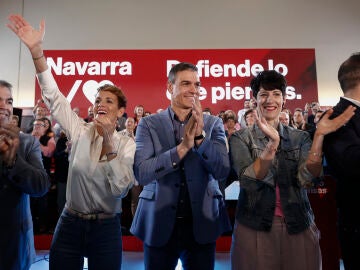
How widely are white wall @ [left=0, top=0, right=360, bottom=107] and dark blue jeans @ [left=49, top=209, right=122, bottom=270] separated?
325 inches

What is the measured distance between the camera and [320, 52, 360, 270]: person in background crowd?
4.57 feet

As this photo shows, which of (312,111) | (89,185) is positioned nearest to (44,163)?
(89,185)

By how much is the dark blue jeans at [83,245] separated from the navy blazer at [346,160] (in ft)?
3.77

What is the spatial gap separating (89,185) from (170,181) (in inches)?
17.1

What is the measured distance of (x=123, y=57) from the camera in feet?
28.8

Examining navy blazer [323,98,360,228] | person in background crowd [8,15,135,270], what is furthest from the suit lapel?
navy blazer [323,98,360,228]

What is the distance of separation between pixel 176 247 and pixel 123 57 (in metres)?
7.81

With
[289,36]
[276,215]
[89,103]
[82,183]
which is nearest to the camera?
[276,215]

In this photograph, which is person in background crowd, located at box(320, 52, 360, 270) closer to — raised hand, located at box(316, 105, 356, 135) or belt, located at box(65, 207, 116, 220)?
raised hand, located at box(316, 105, 356, 135)

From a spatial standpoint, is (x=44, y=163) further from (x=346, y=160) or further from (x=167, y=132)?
(x=346, y=160)

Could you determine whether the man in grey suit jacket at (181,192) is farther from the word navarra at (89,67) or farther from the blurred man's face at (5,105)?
the word navarra at (89,67)

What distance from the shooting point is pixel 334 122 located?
Result: 146cm

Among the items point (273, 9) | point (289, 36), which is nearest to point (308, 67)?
point (289, 36)

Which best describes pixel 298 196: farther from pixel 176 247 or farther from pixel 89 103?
pixel 89 103
